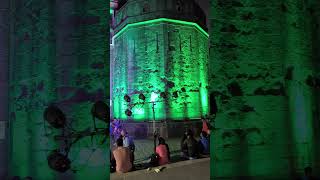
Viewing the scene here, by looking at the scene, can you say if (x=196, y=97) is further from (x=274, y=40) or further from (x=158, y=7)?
(x=274, y=40)

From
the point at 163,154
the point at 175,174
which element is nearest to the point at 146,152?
the point at 163,154

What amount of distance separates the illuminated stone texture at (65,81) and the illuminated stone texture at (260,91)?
180 cm

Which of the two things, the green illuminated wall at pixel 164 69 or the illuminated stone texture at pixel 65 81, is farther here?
the green illuminated wall at pixel 164 69

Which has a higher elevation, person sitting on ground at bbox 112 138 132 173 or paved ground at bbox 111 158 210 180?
person sitting on ground at bbox 112 138 132 173

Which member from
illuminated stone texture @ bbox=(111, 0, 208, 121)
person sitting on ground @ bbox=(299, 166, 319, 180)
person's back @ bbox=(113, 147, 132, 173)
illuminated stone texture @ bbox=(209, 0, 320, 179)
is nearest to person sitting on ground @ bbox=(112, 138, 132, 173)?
person's back @ bbox=(113, 147, 132, 173)

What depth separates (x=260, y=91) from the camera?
451 centimetres

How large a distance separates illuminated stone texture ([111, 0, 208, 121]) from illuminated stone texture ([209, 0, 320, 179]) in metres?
14.9

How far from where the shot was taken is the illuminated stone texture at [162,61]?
778 inches

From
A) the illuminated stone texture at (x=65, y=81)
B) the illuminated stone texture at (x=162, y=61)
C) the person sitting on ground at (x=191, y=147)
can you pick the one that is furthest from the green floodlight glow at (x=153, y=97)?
the illuminated stone texture at (x=65, y=81)

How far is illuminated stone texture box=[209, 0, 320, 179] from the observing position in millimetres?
4426

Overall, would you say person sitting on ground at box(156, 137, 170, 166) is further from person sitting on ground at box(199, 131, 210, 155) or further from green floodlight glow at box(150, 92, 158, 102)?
green floodlight glow at box(150, 92, 158, 102)

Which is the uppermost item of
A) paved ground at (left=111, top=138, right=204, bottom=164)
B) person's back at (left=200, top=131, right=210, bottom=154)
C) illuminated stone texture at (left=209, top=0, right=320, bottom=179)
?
illuminated stone texture at (left=209, top=0, right=320, bottom=179)

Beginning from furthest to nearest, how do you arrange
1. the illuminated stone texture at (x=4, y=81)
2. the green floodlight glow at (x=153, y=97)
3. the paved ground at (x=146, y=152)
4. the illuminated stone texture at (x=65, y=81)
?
the green floodlight glow at (x=153, y=97) → the paved ground at (x=146, y=152) → the illuminated stone texture at (x=4, y=81) → the illuminated stone texture at (x=65, y=81)

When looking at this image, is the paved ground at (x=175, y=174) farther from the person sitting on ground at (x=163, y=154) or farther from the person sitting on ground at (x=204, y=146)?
the person sitting on ground at (x=204, y=146)
